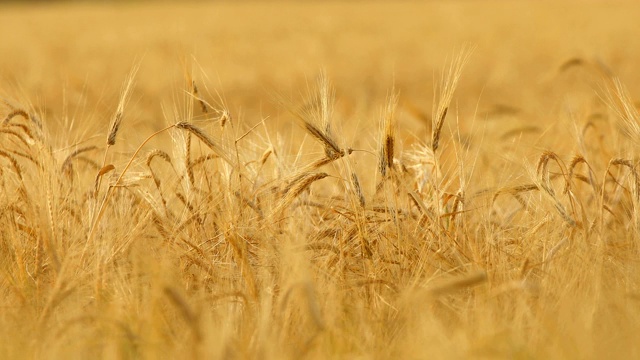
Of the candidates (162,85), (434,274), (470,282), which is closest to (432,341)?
(470,282)

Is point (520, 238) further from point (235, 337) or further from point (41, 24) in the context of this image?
point (41, 24)

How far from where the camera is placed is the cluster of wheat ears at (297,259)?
1406mm

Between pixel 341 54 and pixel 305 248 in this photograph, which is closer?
pixel 305 248

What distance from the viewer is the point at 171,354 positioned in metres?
1.38

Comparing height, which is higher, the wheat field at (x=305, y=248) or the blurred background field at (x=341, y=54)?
the blurred background field at (x=341, y=54)

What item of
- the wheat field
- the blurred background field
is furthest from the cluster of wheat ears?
the blurred background field

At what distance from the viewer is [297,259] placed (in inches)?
58.6

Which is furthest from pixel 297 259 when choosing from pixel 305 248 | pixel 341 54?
pixel 341 54

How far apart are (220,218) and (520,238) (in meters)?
0.65

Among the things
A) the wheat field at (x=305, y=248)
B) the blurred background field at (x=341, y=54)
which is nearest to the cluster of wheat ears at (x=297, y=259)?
the wheat field at (x=305, y=248)

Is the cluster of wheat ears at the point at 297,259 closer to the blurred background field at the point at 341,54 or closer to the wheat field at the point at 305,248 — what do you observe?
the wheat field at the point at 305,248

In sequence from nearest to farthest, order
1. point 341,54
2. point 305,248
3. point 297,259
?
point 297,259 < point 305,248 < point 341,54

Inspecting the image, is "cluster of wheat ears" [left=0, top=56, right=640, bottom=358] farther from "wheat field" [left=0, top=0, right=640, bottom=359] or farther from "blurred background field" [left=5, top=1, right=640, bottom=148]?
"blurred background field" [left=5, top=1, right=640, bottom=148]

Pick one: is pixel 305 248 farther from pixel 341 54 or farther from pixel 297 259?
pixel 341 54
